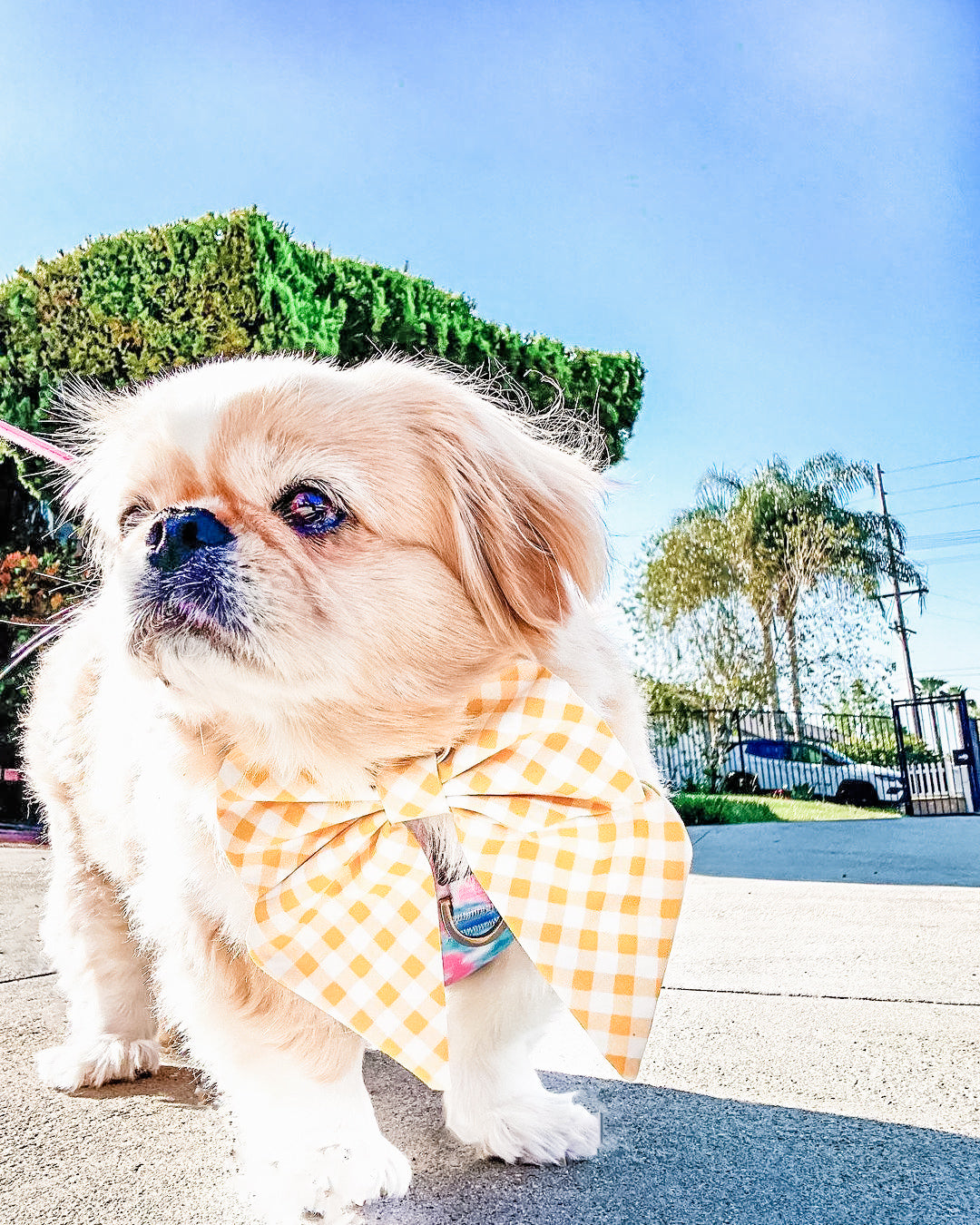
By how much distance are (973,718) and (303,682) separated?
665 inches

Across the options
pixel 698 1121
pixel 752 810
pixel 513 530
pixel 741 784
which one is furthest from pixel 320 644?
pixel 741 784

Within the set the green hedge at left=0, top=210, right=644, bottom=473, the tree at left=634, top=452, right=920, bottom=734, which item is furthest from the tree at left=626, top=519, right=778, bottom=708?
the green hedge at left=0, top=210, right=644, bottom=473

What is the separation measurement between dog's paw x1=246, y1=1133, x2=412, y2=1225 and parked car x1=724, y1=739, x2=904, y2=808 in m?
15.1

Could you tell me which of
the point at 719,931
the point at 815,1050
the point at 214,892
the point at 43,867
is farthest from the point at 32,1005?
the point at 43,867

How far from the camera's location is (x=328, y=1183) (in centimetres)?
161

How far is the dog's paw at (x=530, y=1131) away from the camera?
1.80m

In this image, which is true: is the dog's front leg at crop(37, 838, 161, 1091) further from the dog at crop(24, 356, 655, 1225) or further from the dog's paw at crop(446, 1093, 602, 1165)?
the dog's paw at crop(446, 1093, 602, 1165)

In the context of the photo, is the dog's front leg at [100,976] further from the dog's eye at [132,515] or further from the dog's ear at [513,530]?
the dog's ear at [513,530]

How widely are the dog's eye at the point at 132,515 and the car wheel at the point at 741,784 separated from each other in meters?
15.2

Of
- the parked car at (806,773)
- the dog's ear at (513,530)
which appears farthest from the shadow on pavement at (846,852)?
the parked car at (806,773)

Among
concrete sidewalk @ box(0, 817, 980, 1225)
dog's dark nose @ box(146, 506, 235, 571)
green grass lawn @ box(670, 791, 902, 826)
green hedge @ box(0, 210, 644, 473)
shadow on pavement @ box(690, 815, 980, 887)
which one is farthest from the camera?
green grass lawn @ box(670, 791, 902, 826)

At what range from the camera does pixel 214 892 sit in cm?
169

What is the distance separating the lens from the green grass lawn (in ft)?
39.7

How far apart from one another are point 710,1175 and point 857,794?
52.4 ft
